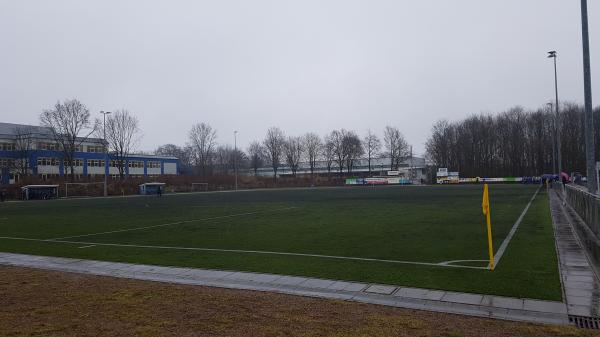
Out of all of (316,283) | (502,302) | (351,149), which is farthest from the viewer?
(351,149)

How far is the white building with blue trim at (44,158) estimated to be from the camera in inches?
3027

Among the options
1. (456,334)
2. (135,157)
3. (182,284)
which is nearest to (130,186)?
(135,157)

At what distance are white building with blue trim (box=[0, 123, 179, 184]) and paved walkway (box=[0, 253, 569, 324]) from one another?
6848cm

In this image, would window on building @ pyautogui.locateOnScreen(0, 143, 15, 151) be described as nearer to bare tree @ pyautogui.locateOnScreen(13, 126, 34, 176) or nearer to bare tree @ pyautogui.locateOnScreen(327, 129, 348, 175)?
bare tree @ pyautogui.locateOnScreen(13, 126, 34, 176)

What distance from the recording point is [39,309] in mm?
6492

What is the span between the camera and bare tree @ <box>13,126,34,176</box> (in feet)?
250

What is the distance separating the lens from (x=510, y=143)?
96.4 meters

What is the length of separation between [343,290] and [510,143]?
100m

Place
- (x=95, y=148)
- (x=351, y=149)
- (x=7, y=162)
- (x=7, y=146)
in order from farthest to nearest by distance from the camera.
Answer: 1. (x=351, y=149)
2. (x=95, y=148)
3. (x=7, y=146)
4. (x=7, y=162)

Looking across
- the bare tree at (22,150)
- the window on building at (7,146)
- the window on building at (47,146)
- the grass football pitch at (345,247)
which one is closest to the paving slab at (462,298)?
the grass football pitch at (345,247)

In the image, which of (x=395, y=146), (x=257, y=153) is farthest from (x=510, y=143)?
(x=257, y=153)

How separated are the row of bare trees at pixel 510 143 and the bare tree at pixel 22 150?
86497 mm

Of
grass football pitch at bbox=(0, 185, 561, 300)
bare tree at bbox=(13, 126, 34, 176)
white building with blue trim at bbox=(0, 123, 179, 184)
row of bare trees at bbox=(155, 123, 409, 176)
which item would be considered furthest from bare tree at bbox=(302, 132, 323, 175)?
grass football pitch at bbox=(0, 185, 561, 300)

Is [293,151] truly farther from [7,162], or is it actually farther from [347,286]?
[347,286]
